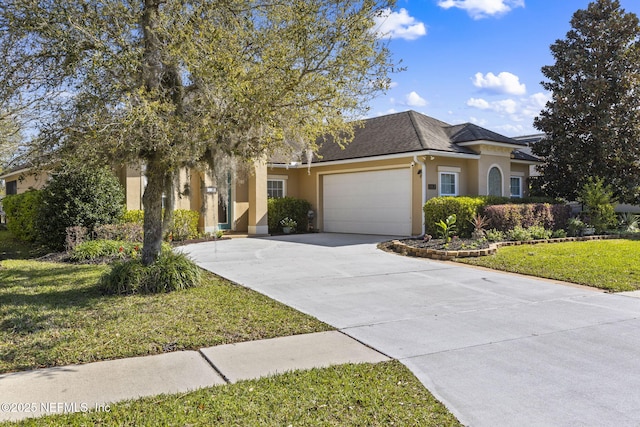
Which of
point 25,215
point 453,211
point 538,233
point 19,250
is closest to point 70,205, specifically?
point 19,250

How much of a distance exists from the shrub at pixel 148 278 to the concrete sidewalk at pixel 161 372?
10.1 ft

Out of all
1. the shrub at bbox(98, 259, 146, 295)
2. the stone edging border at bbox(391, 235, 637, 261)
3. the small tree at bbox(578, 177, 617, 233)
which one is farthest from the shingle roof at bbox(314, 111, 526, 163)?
the shrub at bbox(98, 259, 146, 295)

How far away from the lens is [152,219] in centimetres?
816

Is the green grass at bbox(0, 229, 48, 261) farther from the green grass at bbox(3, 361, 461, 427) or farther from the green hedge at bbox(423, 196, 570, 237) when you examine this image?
the green hedge at bbox(423, 196, 570, 237)

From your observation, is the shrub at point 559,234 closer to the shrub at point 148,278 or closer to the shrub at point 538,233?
the shrub at point 538,233

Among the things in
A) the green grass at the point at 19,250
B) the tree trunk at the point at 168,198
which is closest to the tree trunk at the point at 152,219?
the tree trunk at the point at 168,198

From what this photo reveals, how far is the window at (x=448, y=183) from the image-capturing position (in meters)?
16.8

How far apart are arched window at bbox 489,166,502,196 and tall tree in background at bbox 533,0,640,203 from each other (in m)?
2.97

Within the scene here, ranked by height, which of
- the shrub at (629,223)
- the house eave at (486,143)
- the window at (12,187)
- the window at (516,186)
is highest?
the house eave at (486,143)

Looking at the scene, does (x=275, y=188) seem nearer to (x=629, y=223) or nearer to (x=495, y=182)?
(x=495, y=182)

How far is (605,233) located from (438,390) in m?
15.0

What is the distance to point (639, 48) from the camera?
1700cm

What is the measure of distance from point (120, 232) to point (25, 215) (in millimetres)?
4466

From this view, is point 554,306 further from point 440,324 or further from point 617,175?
point 617,175
